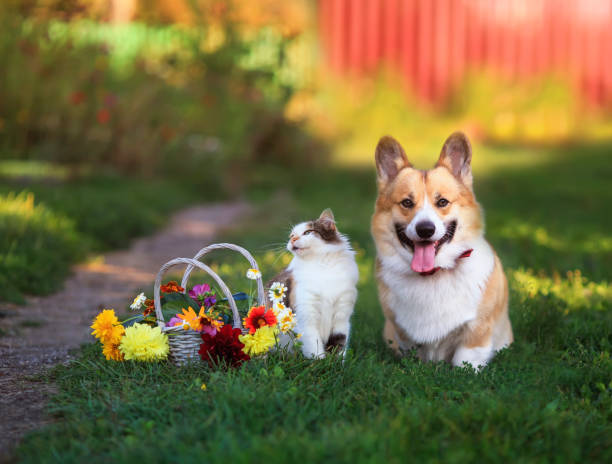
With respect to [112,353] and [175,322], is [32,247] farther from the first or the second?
[175,322]

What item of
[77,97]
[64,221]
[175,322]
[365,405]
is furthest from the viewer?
[77,97]

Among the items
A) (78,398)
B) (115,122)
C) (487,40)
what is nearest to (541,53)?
(487,40)

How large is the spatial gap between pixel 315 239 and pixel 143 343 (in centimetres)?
89

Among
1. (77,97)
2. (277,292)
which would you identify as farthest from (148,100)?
(277,292)

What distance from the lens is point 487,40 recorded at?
15172mm

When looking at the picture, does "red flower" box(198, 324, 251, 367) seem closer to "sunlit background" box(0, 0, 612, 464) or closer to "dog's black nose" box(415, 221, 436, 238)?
"sunlit background" box(0, 0, 612, 464)

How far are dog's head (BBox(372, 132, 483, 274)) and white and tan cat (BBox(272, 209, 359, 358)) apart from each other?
241 millimetres

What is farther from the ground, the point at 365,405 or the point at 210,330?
the point at 210,330

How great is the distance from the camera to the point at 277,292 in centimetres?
309

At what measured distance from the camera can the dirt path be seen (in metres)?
2.77

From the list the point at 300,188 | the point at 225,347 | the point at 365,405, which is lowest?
the point at 300,188

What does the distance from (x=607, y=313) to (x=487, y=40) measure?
12.2m

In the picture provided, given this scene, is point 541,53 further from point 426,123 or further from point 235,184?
point 235,184

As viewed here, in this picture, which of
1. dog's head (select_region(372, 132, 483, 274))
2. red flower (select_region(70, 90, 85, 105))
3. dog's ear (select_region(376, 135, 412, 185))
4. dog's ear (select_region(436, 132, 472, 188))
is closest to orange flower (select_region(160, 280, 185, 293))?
dog's head (select_region(372, 132, 483, 274))
